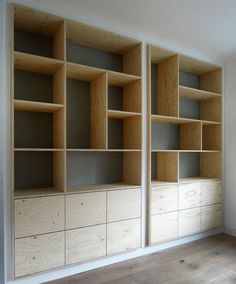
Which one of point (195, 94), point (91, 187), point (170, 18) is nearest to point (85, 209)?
point (91, 187)

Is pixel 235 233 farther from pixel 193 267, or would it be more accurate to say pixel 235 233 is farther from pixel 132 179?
pixel 132 179

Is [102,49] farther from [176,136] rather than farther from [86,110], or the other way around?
[176,136]

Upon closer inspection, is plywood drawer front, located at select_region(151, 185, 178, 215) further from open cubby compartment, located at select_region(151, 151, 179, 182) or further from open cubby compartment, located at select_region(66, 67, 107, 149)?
open cubby compartment, located at select_region(66, 67, 107, 149)

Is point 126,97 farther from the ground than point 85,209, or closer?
farther from the ground

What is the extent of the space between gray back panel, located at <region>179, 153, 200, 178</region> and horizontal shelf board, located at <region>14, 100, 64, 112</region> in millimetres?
2022

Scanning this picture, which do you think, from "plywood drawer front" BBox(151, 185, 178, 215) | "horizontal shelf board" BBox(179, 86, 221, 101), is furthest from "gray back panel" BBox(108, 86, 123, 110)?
"plywood drawer front" BBox(151, 185, 178, 215)

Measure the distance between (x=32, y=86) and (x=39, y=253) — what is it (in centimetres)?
159

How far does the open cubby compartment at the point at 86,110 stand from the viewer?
251cm

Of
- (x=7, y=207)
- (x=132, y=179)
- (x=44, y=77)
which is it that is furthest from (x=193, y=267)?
(x=44, y=77)

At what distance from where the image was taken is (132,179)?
2.81 meters

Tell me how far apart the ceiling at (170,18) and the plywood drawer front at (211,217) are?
2.21 meters

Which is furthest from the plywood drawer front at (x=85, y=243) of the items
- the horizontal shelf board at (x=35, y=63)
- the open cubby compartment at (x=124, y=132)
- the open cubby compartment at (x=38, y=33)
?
the open cubby compartment at (x=38, y=33)

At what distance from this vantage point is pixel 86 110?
2.73 metres

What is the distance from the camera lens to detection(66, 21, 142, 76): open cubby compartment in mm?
2471
